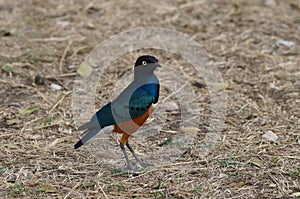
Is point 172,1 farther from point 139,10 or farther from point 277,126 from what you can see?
point 277,126

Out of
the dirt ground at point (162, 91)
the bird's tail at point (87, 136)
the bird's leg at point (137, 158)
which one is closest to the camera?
the dirt ground at point (162, 91)

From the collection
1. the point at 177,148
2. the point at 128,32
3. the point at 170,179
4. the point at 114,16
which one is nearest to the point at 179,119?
the point at 177,148

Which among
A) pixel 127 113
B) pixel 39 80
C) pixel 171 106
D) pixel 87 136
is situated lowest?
pixel 171 106

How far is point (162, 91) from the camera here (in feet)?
20.4

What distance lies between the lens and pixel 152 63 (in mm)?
4820

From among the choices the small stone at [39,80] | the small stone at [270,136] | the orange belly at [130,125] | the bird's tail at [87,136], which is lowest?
the small stone at [270,136]

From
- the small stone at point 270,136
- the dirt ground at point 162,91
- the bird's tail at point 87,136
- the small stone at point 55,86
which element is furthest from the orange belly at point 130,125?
the small stone at point 55,86

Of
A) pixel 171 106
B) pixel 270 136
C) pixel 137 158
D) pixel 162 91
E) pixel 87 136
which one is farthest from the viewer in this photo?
pixel 162 91

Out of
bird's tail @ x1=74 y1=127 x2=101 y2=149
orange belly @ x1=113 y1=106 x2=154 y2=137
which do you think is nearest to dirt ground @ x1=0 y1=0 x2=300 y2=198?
bird's tail @ x1=74 y1=127 x2=101 y2=149

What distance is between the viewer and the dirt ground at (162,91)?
4.40 m

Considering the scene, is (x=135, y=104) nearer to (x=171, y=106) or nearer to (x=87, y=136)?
(x=87, y=136)

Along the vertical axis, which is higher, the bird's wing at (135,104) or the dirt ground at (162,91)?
the bird's wing at (135,104)

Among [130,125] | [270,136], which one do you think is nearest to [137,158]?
[130,125]

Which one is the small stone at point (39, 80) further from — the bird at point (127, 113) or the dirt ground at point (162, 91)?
the bird at point (127, 113)
